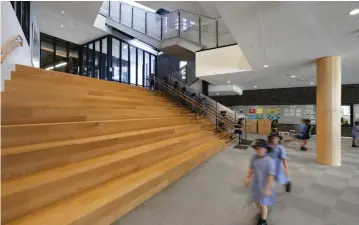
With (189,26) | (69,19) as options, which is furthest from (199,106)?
(69,19)

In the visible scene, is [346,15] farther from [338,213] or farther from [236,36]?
[338,213]

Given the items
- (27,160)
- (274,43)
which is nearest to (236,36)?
(274,43)

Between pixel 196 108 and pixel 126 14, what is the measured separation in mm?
6724

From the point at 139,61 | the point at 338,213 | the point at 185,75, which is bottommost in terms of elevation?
the point at 338,213

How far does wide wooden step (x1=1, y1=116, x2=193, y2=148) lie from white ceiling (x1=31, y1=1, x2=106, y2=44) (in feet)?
15.9

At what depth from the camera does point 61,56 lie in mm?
9836

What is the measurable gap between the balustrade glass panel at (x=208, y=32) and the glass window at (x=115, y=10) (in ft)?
15.4

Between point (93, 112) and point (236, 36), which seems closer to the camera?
point (236, 36)

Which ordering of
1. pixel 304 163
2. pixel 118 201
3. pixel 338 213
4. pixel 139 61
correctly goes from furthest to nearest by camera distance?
1. pixel 139 61
2. pixel 304 163
3. pixel 338 213
4. pixel 118 201

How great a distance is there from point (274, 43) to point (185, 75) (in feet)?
25.1

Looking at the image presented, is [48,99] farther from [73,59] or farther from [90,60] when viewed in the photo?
[73,59]

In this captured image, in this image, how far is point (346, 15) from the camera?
292cm

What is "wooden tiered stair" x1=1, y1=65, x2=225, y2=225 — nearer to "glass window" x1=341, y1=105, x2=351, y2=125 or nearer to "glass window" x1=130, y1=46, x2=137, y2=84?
"glass window" x1=130, y1=46, x2=137, y2=84

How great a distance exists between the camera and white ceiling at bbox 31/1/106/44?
6.39 m
